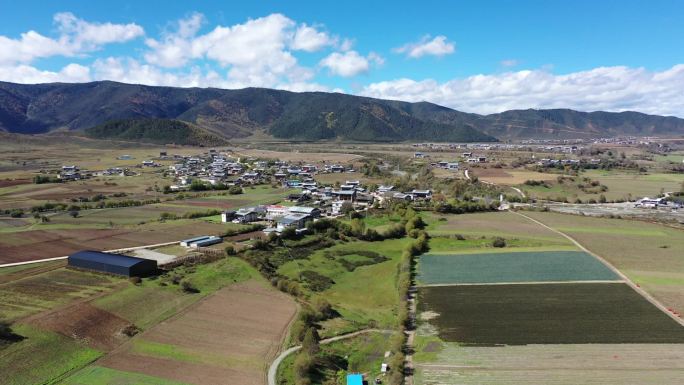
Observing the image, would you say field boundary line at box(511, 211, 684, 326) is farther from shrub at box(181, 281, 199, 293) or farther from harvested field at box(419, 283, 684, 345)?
shrub at box(181, 281, 199, 293)

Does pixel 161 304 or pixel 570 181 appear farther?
pixel 570 181

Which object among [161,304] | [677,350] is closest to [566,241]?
[677,350]

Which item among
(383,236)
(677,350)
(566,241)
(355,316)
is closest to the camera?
(677,350)

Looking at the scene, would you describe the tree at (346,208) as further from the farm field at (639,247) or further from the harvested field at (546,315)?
the harvested field at (546,315)

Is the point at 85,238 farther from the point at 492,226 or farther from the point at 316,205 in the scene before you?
the point at 492,226

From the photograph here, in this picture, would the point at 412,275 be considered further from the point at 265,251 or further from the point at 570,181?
the point at 570,181

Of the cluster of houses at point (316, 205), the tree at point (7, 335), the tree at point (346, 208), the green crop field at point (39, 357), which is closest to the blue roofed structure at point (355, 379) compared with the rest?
the green crop field at point (39, 357)
